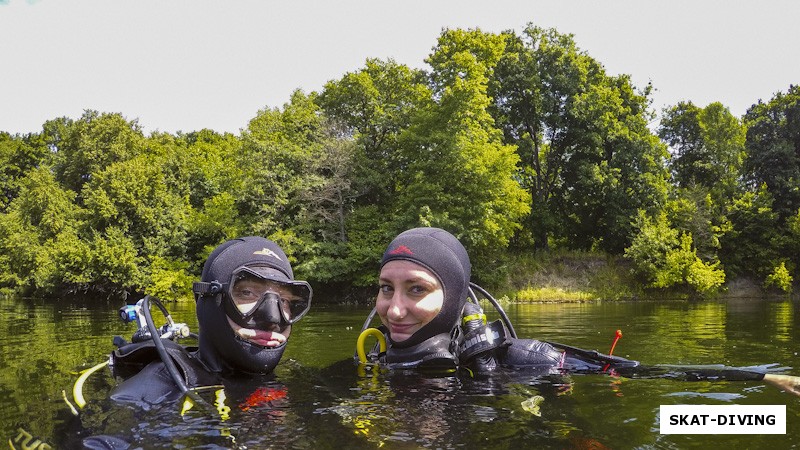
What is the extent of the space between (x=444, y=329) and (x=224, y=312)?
1.81 m

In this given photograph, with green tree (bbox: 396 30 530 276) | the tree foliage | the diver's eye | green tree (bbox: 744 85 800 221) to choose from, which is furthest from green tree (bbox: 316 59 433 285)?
the diver's eye

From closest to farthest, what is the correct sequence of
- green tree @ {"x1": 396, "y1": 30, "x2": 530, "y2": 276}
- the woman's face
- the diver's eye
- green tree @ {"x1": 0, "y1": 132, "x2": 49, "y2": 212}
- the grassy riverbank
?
the woman's face → the diver's eye → green tree @ {"x1": 396, "y1": 30, "x2": 530, "y2": 276} → the grassy riverbank → green tree @ {"x1": 0, "y1": 132, "x2": 49, "y2": 212}

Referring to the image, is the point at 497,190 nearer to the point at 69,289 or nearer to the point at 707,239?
the point at 707,239

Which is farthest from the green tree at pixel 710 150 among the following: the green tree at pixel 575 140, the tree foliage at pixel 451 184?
the green tree at pixel 575 140

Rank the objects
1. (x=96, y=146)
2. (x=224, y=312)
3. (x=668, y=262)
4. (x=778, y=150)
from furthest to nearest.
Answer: (x=96, y=146), (x=778, y=150), (x=668, y=262), (x=224, y=312)

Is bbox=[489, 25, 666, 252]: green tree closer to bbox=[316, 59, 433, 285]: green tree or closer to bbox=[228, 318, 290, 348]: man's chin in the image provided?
bbox=[316, 59, 433, 285]: green tree

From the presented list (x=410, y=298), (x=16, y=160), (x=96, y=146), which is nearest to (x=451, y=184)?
(x=96, y=146)

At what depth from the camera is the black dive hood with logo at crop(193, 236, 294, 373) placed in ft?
13.2

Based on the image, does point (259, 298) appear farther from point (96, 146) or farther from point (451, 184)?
point (96, 146)

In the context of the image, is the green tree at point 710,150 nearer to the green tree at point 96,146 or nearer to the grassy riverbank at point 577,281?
the grassy riverbank at point 577,281

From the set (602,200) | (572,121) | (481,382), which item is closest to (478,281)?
(602,200)

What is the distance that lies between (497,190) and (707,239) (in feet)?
43.4

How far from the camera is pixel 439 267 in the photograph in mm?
4711

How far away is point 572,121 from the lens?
114ft
